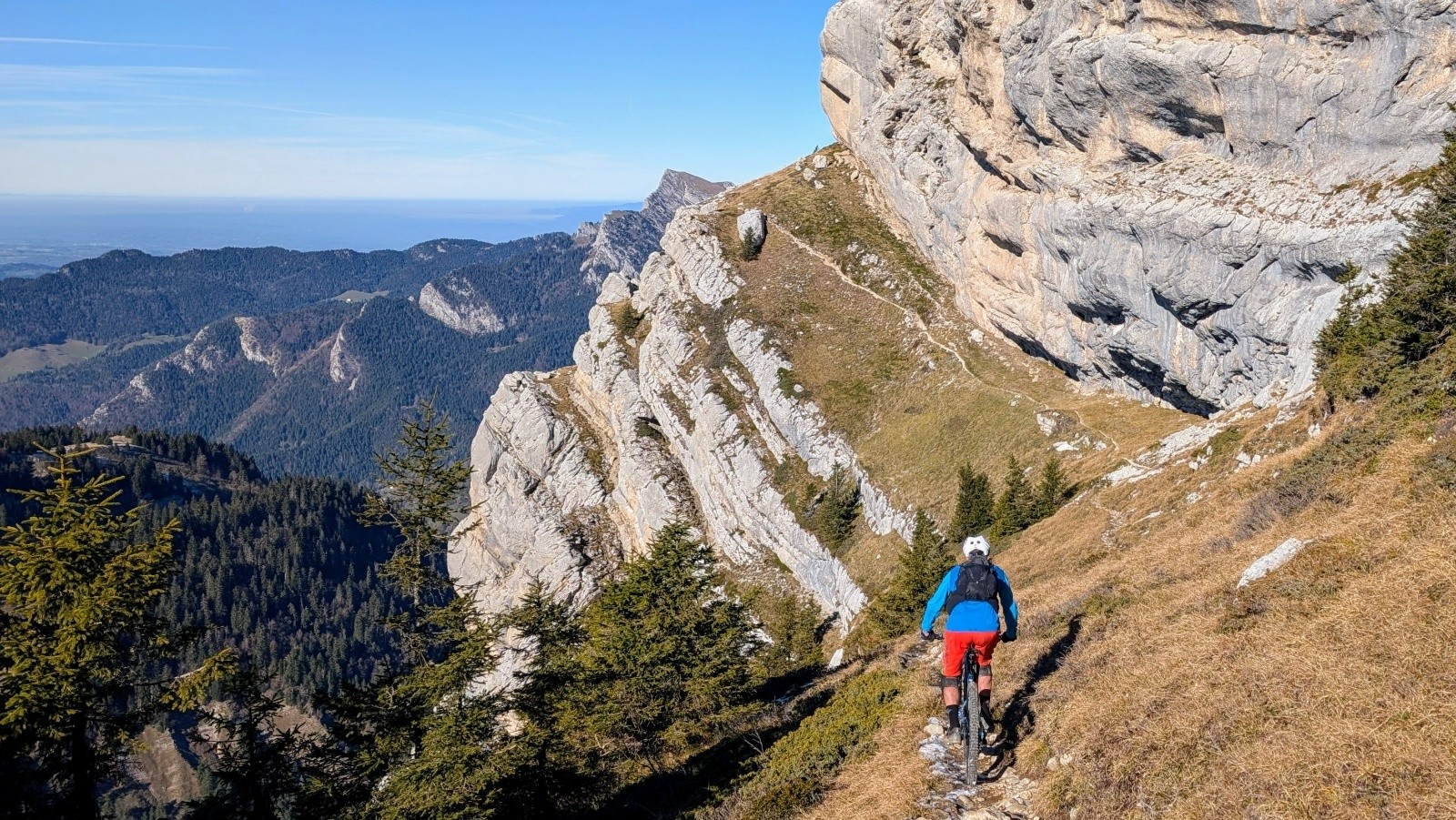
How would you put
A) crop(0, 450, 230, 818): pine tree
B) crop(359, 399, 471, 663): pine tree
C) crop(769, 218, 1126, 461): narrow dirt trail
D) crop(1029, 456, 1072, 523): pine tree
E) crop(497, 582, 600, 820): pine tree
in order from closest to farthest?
1. crop(0, 450, 230, 818): pine tree
2. crop(497, 582, 600, 820): pine tree
3. crop(359, 399, 471, 663): pine tree
4. crop(1029, 456, 1072, 523): pine tree
5. crop(769, 218, 1126, 461): narrow dirt trail

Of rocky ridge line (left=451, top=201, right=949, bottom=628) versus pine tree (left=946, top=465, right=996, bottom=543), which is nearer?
pine tree (left=946, top=465, right=996, bottom=543)

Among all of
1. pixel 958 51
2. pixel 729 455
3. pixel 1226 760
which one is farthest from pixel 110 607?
pixel 958 51

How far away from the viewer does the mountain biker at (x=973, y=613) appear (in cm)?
1062

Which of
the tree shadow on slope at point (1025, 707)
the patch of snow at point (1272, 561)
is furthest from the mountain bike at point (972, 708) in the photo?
the patch of snow at point (1272, 561)

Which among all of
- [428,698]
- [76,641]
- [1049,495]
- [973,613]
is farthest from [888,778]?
[1049,495]

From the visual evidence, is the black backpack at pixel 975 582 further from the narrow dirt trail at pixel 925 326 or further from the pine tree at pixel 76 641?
the narrow dirt trail at pixel 925 326

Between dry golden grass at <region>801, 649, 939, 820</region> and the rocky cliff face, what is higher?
the rocky cliff face

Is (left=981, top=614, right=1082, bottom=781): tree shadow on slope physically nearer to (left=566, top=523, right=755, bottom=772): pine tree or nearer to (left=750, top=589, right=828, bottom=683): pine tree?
(left=566, top=523, right=755, bottom=772): pine tree

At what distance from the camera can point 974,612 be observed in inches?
420

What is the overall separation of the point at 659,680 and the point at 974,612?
14.3 metres

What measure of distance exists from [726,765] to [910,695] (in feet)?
19.9

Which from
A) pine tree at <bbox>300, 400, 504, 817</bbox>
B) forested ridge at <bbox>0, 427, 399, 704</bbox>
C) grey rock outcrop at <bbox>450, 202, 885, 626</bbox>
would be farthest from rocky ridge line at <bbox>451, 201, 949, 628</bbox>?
forested ridge at <bbox>0, 427, 399, 704</bbox>

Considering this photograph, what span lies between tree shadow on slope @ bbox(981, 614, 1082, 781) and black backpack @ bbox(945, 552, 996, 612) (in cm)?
250

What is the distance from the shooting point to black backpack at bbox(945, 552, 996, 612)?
10703 millimetres
